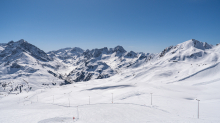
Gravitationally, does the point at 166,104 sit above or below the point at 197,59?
below

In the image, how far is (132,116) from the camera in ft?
117

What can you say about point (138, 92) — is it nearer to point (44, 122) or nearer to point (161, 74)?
point (44, 122)

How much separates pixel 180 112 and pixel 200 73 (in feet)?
229

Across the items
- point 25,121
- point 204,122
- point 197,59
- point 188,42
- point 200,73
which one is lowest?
point 25,121

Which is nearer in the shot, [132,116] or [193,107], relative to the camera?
[132,116]

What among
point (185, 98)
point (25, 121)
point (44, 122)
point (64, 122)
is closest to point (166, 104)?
point (185, 98)

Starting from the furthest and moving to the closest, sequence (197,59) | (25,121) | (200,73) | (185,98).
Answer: (197,59)
(200,73)
(185,98)
(25,121)

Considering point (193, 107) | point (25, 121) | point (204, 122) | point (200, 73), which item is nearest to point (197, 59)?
point (200, 73)

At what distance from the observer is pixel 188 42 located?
18512 centimetres

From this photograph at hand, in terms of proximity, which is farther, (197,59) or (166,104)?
(197,59)

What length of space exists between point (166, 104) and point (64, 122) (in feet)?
130

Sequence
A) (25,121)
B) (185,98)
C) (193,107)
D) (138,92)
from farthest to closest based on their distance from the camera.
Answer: (138,92)
(185,98)
(193,107)
(25,121)

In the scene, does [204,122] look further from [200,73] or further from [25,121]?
[200,73]

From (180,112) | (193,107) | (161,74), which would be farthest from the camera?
(161,74)
